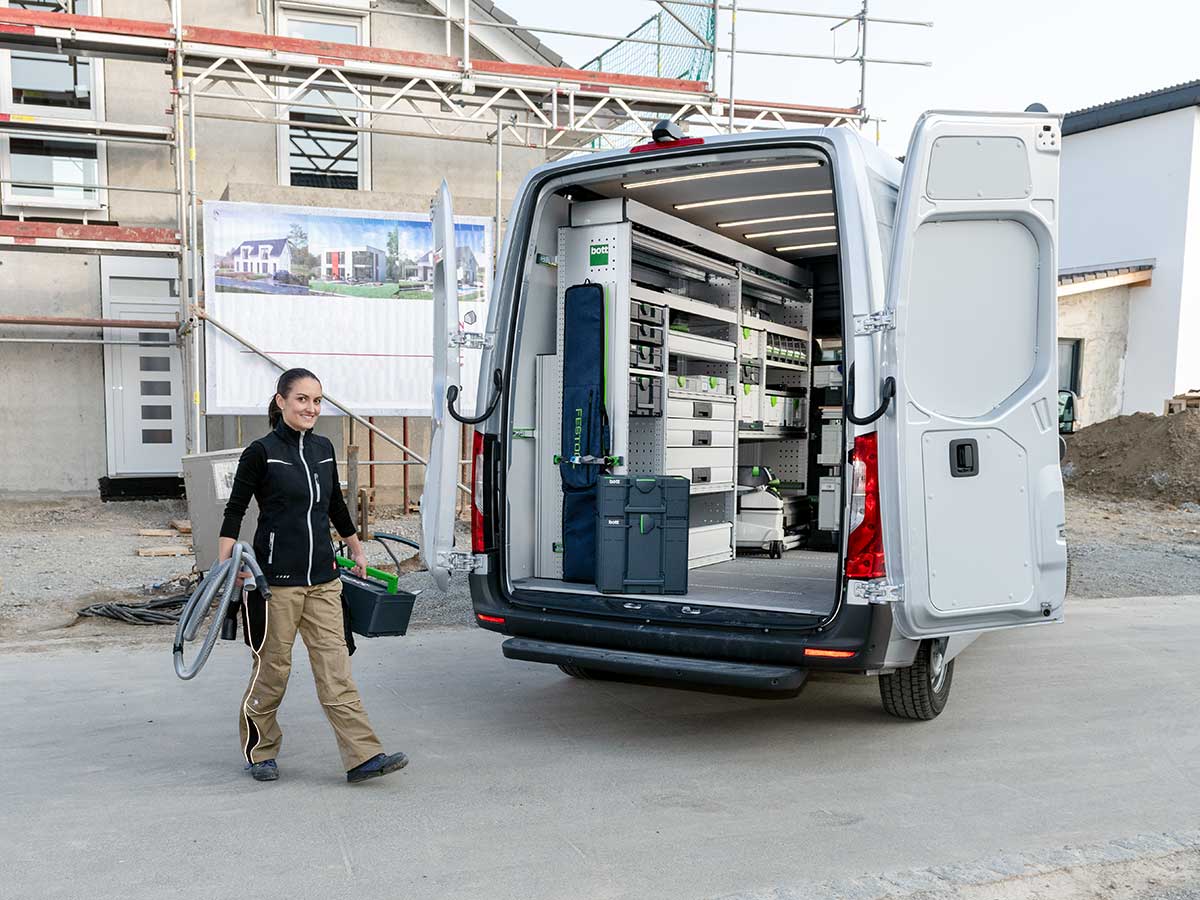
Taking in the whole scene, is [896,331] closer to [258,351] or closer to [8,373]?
[258,351]

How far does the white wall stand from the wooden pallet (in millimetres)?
1368

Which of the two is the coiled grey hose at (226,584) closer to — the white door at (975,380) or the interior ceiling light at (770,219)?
the white door at (975,380)

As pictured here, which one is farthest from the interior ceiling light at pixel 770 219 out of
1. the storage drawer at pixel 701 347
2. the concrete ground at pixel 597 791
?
the concrete ground at pixel 597 791

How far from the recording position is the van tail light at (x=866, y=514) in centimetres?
401

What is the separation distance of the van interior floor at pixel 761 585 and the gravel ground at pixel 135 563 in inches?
80.7

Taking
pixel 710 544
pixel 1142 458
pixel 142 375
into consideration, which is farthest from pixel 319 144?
pixel 1142 458

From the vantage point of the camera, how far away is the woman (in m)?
4.02

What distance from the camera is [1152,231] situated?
20109 mm

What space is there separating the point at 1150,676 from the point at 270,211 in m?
8.74

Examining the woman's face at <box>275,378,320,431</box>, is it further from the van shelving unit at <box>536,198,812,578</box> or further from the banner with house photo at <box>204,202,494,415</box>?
the banner with house photo at <box>204,202,494,415</box>

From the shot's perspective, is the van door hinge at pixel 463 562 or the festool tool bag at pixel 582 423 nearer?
the van door hinge at pixel 463 562

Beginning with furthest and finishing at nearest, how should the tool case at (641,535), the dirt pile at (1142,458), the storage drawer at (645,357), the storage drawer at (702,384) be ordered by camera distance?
the dirt pile at (1142,458) < the storage drawer at (702,384) < the storage drawer at (645,357) < the tool case at (641,535)

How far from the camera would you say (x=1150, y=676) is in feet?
19.7

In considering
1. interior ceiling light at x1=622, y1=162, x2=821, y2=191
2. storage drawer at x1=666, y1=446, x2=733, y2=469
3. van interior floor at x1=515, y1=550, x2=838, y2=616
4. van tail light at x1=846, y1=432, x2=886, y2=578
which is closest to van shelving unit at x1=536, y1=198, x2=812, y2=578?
storage drawer at x1=666, y1=446, x2=733, y2=469
